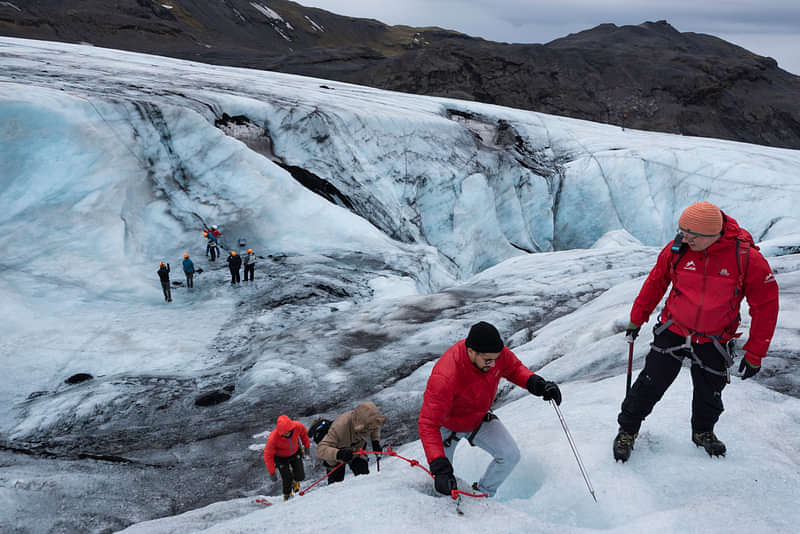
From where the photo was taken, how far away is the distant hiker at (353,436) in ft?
17.9

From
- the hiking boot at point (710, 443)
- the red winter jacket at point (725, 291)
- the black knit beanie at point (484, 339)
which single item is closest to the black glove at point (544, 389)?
the black knit beanie at point (484, 339)

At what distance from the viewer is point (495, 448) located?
399cm

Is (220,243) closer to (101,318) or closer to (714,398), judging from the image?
(101,318)

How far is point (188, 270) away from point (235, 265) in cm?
140

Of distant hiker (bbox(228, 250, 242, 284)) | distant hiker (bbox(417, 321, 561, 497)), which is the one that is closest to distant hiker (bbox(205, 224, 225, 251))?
distant hiker (bbox(228, 250, 242, 284))

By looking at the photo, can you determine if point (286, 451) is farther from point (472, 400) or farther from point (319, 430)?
point (472, 400)

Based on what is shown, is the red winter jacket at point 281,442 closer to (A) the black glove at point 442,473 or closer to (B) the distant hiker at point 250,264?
(A) the black glove at point 442,473

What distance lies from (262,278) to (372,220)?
19.8 ft

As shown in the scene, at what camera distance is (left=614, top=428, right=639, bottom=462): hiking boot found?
13.7ft

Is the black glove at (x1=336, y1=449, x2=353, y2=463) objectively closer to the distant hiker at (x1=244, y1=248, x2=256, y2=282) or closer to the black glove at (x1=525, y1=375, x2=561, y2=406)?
the black glove at (x1=525, y1=375, x2=561, y2=406)

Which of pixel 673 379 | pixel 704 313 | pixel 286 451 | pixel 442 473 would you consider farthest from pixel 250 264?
pixel 704 313

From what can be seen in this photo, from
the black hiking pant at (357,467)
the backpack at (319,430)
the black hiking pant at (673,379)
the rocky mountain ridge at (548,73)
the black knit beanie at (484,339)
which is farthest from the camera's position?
the rocky mountain ridge at (548,73)

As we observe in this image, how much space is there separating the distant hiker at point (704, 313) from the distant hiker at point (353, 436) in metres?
2.43

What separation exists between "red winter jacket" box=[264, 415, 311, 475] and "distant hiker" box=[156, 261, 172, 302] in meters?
9.77
